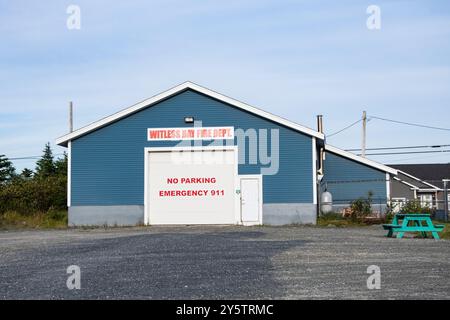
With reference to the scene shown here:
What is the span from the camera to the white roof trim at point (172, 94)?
27281 millimetres

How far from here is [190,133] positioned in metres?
27.5

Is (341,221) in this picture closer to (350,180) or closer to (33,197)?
(350,180)

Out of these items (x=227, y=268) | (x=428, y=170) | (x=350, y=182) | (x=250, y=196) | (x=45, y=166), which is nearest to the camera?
(x=227, y=268)

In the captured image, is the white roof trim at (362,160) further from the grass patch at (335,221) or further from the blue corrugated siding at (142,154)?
the blue corrugated siding at (142,154)

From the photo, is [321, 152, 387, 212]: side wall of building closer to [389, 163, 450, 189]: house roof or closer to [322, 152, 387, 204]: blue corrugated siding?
[322, 152, 387, 204]: blue corrugated siding

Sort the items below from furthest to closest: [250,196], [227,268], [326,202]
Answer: [326,202] < [250,196] < [227,268]

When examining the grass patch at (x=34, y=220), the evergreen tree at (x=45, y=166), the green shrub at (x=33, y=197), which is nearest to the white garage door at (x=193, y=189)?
the grass patch at (x=34, y=220)

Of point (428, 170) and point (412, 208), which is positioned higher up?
point (428, 170)

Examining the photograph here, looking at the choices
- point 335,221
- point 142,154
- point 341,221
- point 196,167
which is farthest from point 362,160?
point 142,154

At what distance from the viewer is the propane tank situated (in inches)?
1233

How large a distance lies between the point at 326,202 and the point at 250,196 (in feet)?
18.7
